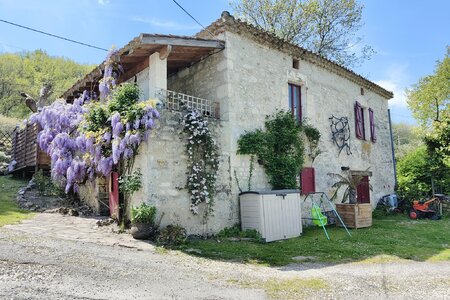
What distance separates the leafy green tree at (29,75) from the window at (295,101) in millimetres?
20022

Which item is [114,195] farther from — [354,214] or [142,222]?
[354,214]

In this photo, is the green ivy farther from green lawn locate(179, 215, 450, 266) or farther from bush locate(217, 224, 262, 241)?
bush locate(217, 224, 262, 241)

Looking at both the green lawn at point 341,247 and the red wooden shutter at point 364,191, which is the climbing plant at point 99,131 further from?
the red wooden shutter at point 364,191

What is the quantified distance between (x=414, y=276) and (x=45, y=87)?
13372 mm

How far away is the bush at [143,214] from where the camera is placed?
6141 mm

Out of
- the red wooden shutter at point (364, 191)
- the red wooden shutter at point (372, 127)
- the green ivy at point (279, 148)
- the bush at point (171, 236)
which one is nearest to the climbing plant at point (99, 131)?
the bush at point (171, 236)

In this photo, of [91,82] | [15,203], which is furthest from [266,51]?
[15,203]

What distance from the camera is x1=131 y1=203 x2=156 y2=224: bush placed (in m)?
6.14

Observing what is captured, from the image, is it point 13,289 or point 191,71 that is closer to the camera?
point 13,289

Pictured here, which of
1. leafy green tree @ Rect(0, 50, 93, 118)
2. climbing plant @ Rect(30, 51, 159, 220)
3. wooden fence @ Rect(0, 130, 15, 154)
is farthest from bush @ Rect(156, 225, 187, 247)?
leafy green tree @ Rect(0, 50, 93, 118)

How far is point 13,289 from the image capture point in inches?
139

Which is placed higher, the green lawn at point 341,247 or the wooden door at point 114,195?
the wooden door at point 114,195

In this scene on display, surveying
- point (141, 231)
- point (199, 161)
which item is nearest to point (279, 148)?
point (199, 161)

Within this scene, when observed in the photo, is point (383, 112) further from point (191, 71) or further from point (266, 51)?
point (191, 71)
